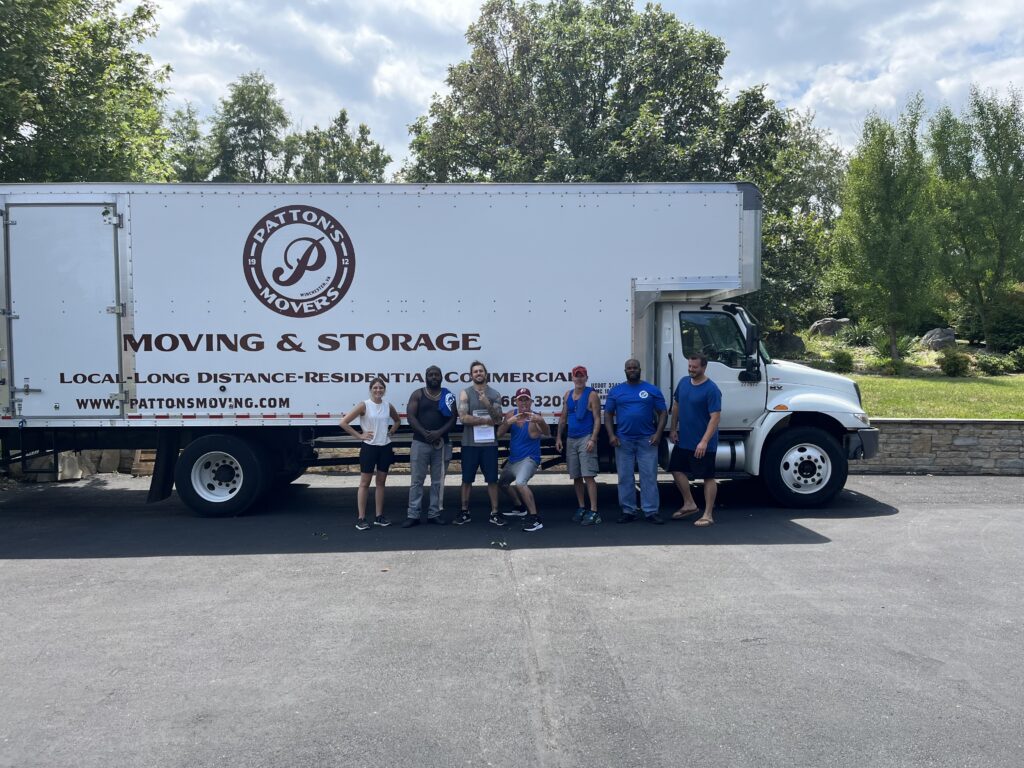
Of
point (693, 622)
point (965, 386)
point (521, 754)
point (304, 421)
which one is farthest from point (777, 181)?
point (521, 754)

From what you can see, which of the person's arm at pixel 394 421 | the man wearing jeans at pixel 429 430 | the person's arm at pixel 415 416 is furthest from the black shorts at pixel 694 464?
the person's arm at pixel 394 421

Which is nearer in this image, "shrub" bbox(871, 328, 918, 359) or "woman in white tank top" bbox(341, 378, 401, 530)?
"woman in white tank top" bbox(341, 378, 401, 530)

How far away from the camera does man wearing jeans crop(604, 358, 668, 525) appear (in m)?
8.47

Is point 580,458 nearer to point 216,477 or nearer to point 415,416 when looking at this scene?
point 415,416

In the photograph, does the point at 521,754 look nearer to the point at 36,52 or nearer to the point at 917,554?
the point at 917,554

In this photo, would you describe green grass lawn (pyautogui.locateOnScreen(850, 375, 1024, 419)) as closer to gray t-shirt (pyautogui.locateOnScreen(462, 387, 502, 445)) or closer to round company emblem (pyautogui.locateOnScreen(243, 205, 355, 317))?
gray t-shirt (pyautogui.locateOnScreen(462, 387, 502, 445))

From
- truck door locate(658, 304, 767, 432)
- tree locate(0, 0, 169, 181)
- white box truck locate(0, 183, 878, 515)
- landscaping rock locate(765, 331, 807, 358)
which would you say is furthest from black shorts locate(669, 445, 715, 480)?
landscaping rock locate(765, 331, 807, 358)

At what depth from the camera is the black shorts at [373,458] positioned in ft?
27.8

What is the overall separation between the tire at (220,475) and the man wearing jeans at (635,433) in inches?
154

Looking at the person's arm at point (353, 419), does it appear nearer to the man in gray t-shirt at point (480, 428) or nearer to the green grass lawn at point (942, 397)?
the man in gray t-shirt at point (480, 428)

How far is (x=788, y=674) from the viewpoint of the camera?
460 centimetres

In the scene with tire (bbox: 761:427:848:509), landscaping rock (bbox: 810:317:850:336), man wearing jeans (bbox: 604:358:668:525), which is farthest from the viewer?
landscaping rock (bbox: 810:317:850:336)

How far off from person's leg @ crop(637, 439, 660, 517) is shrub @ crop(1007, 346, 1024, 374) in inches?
810

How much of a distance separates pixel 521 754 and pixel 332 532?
4994 mm
